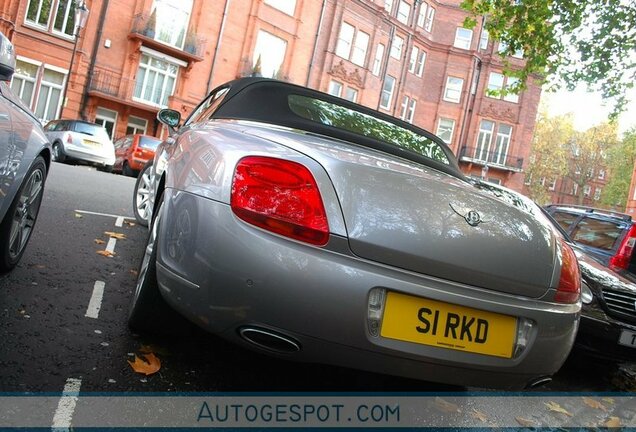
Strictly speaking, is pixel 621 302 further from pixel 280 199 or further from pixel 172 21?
pixel 172 21

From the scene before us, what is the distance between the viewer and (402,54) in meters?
33.5

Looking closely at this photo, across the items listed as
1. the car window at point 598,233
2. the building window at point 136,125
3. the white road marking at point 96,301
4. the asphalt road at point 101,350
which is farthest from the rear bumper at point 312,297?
the building window at point 136,125

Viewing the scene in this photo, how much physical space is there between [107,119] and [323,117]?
23.5 m

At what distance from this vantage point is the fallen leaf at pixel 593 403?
334 centimetres

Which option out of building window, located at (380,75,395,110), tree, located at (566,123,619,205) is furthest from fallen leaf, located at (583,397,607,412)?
tree, located at (566,123,619,205)

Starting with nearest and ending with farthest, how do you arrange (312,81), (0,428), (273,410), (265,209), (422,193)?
(0,428) < (265,209) < (422,193) < (273,410) < (312,81)

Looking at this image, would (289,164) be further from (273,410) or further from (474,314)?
(273,410)

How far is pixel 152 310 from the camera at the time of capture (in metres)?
2.42

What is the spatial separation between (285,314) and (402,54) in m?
34.2

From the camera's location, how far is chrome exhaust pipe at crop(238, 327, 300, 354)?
Result: 177 centimetres

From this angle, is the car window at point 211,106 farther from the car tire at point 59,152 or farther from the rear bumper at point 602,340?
the car tire at point 59,152

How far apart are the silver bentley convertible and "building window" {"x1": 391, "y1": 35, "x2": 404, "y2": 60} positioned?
107 ft

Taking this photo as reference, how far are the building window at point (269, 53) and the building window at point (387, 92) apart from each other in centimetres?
809

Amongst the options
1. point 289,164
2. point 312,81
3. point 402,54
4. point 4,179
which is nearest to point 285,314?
point 289,164
